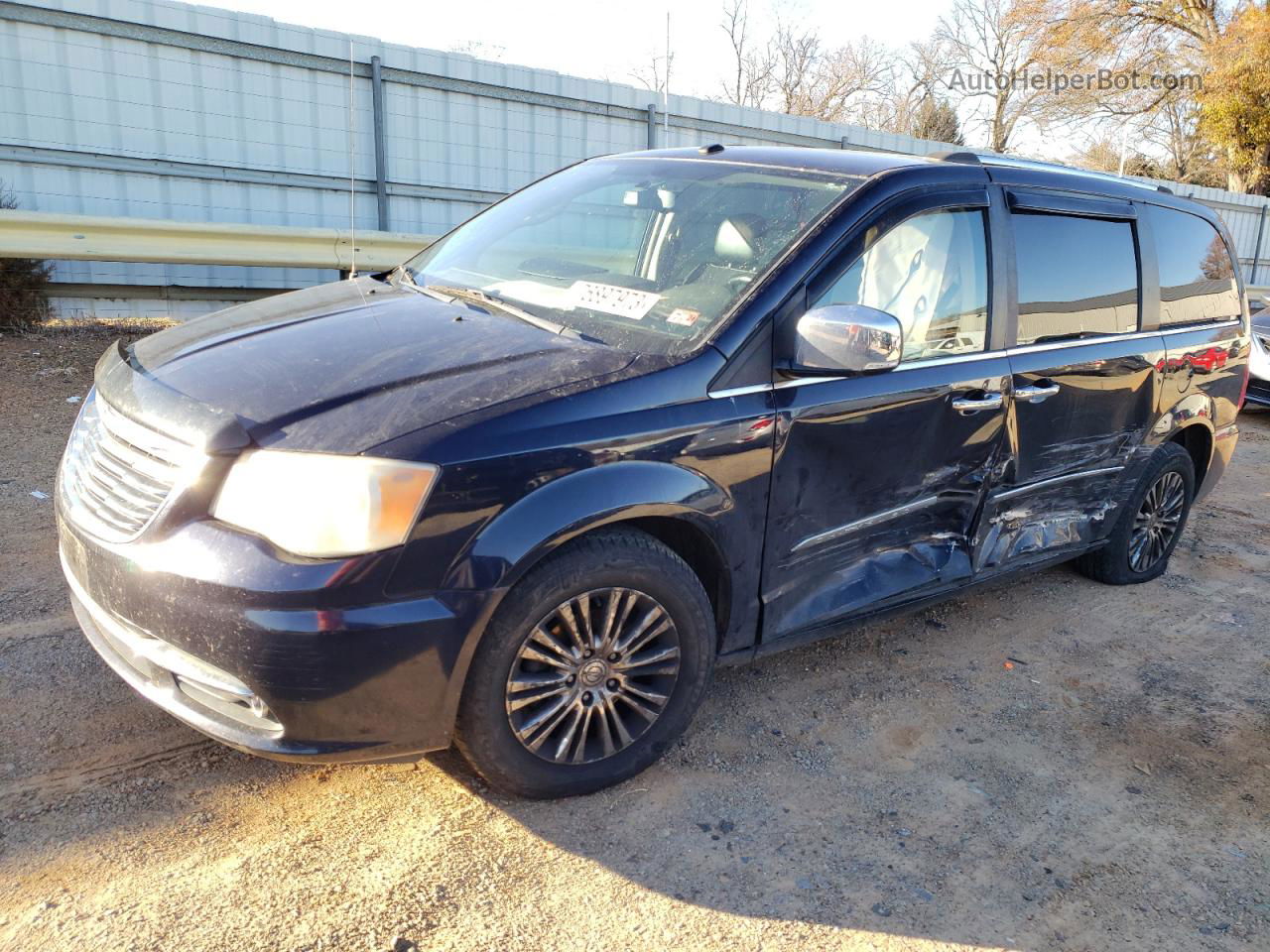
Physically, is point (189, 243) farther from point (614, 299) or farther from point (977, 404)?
point (977, 404)

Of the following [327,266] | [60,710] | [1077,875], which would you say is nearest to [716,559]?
[1077,875]

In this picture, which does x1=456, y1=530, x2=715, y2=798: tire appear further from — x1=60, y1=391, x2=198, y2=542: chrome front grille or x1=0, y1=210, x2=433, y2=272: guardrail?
x1=0, y1=210, x2=433, y2=272: guardrail

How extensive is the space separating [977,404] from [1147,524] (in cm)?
194

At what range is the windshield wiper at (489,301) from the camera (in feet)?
10.2

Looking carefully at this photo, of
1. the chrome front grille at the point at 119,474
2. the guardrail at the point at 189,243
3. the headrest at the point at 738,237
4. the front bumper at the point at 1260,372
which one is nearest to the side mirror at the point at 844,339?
the headrest at the point at 738,237

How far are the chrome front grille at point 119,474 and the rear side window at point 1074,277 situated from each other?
297 centimetres

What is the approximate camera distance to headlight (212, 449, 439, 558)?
2.35m

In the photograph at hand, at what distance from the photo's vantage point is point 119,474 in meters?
2.66

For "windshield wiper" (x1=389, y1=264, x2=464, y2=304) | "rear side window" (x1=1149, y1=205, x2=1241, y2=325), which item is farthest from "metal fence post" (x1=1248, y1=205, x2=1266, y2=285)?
"windshield wiper" (x1=389, y1=264, x2=464, y2=304)

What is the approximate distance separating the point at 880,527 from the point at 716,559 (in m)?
0.73

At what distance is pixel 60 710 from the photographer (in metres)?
3.10

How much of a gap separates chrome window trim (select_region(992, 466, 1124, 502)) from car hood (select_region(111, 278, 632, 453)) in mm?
1781

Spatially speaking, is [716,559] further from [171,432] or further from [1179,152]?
[1179,152]

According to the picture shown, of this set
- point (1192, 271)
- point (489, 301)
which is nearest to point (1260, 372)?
point (1192, 271)
